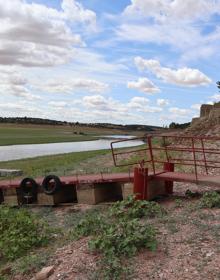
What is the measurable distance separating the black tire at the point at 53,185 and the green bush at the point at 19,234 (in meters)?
2.65

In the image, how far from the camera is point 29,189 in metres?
12.1

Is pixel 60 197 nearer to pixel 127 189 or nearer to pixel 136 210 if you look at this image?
pixel 127 189

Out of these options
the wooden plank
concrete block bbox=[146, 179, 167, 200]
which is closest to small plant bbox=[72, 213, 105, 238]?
concrete block bbox=[146, 179, 167, 200]

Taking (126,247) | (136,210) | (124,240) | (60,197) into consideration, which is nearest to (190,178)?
(136,210)

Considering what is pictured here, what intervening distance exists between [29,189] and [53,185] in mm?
696

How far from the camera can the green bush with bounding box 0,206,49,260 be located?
732 cm

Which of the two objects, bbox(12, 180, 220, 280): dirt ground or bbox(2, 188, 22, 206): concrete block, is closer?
bbox(12, 180, 220, 280): dirt ground

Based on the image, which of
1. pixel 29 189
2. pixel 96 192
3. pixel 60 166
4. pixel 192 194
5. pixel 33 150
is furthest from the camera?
pixel 33 150

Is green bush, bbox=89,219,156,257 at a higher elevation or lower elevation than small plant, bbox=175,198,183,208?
higher

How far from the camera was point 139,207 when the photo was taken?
8461 millimetres

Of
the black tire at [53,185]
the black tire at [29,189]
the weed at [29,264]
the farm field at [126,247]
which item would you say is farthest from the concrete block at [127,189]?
the weed at [29,264]

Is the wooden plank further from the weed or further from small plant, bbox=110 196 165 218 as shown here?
the weed

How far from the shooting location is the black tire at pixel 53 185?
11656 mm

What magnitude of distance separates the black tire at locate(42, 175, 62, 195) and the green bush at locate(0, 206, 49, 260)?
8.69 ft
